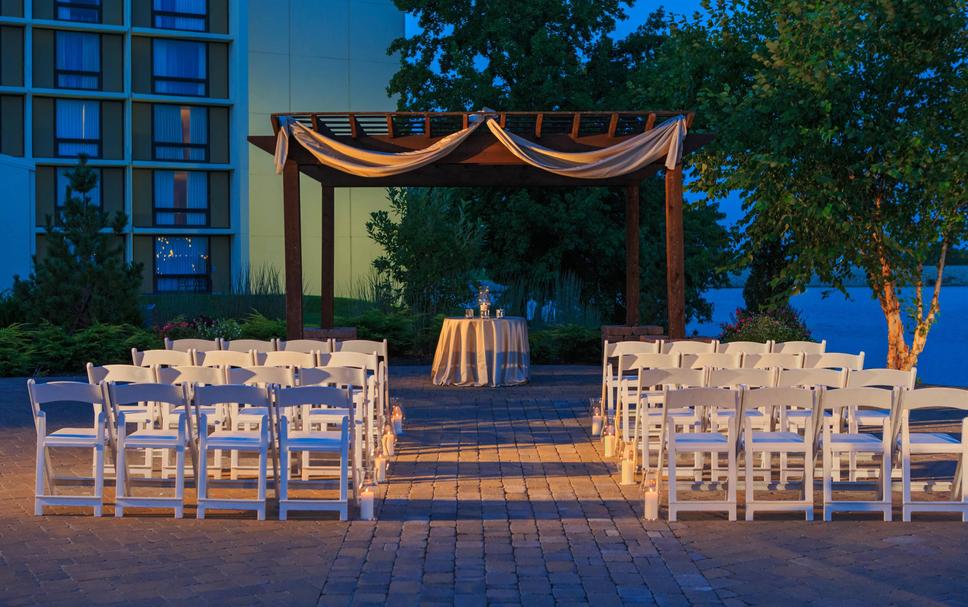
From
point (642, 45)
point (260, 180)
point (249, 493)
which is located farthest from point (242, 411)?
point (260, 180)

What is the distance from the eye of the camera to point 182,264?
3678 cm

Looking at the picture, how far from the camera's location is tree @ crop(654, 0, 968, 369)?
48.6ft

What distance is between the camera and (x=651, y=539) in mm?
6539

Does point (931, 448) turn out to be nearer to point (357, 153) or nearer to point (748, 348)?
point (748, 348)

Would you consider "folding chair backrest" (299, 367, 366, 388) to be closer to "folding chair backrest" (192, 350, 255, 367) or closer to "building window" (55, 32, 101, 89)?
"folding chair backrest" (192, 350, 255, 367)

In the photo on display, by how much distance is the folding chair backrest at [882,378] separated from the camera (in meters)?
8.18

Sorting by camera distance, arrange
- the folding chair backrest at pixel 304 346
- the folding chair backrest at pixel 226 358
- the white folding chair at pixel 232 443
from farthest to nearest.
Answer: the folding chair backrest at pixel 304 346, the folding chair backrest at pixel 226 358, the white folding chair at pixel 232 443

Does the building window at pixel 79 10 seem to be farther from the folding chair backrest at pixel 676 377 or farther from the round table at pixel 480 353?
the folding chair backrest at pixel 676 377

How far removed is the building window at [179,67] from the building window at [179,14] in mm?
503

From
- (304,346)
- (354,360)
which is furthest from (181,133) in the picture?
(354,360)

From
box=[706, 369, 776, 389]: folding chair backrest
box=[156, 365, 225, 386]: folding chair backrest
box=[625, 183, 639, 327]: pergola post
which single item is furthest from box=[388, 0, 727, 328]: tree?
box=[156, 365, 225, 386]: folding chair backrest

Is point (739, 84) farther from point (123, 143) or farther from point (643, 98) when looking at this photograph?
point (123, 143)

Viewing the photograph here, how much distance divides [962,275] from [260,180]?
24.6 metres

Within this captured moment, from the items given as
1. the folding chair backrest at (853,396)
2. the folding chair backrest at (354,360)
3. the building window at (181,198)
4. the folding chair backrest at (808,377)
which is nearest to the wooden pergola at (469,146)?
the folding chair backrest at (354,360)
